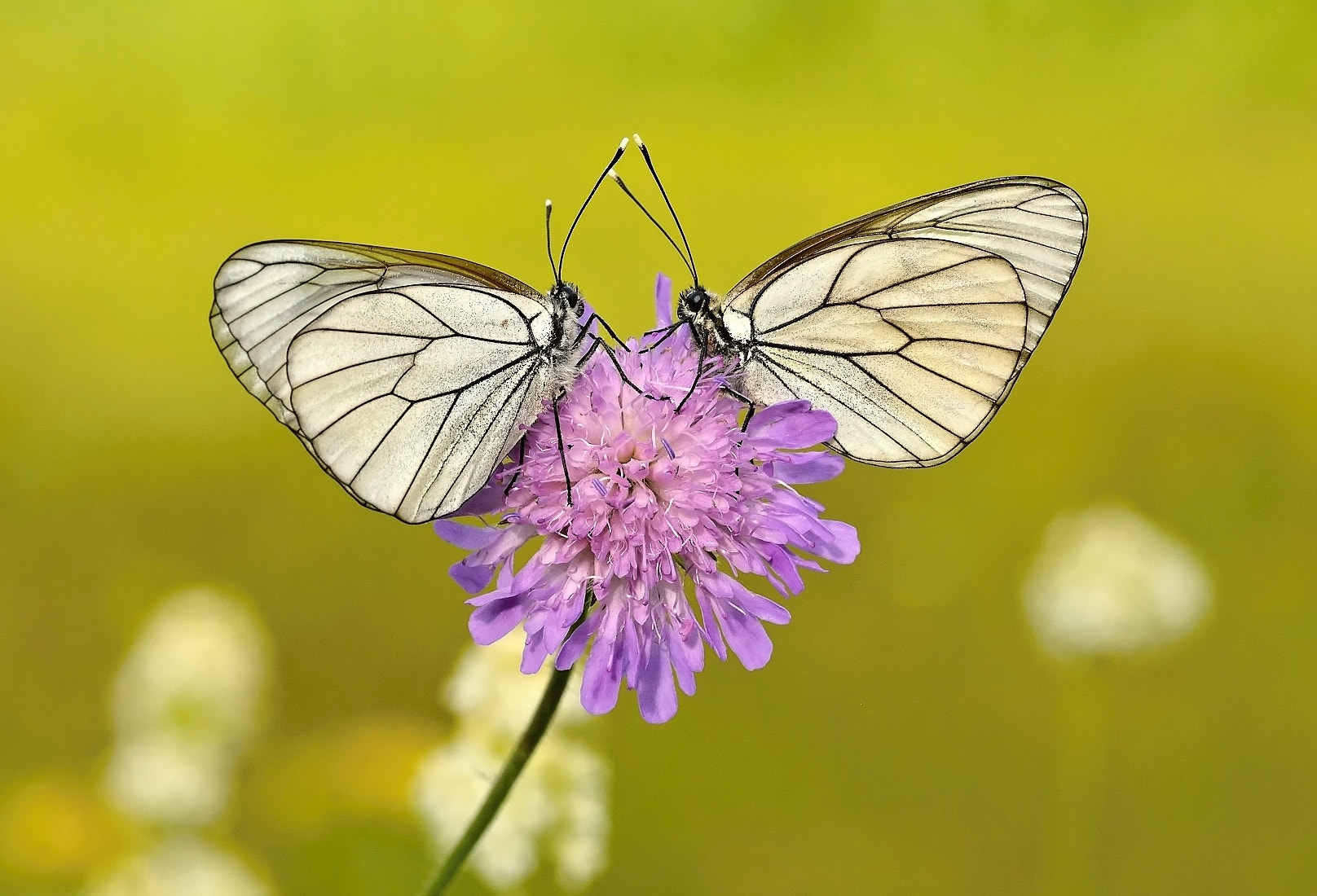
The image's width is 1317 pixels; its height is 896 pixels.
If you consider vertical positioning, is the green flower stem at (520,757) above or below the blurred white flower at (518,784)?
below

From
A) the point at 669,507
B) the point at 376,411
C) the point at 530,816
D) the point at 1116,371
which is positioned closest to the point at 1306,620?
the point at 1116,371

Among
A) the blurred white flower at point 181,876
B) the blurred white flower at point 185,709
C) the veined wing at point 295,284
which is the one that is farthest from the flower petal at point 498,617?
the blurred white flower at point 185,709

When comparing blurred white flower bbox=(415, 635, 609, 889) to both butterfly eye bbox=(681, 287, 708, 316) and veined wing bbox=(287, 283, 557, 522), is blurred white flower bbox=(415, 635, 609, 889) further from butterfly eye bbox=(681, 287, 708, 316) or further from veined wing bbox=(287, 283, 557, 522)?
butterfly eye bbox=(681, 287, 708, 316)

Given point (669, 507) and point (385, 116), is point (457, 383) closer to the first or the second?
point (669, 507)

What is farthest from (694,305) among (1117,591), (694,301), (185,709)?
(185,709)

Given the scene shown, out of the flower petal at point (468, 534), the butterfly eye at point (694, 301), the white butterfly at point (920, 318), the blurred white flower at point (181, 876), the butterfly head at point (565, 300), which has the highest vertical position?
the white butterfly at point (920, 318)

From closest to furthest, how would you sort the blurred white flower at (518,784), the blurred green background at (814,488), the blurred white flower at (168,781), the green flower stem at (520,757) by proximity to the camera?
the green flower stem at (520,757)
the blurred white flower at (518,784)
the blurred white flower at (168,781)
the blurred green background at (814,488)

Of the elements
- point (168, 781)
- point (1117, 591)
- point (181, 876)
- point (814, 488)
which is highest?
point (814, 488)

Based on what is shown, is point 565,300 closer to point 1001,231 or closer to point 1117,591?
point 1001,231

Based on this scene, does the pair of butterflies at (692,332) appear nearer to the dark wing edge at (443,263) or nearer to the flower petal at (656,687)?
the dark wing edge at (443,263)
